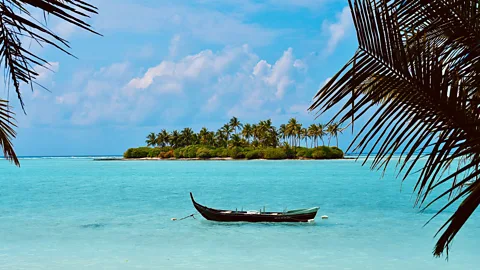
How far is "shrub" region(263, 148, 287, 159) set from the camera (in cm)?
9669

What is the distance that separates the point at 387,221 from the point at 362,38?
23.5 m

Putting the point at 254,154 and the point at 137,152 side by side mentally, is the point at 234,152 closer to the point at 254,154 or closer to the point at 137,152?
the point at 254,154

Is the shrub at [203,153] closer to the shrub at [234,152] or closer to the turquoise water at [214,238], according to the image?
the shrub at [234,152]

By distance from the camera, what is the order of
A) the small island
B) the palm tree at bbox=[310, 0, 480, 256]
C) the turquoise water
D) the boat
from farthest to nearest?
the small island, the boat, the turquoise water, the palm tree at bbox=[310, 0, 480, 256]

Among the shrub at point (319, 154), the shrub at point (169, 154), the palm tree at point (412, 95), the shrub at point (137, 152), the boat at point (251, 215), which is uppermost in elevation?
the shrub at point (137, 152)

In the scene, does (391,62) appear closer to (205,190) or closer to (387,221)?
(387,221)

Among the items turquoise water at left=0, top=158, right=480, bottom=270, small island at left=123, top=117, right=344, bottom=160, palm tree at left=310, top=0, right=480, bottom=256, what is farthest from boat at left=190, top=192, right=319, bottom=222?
small island at left=123, top=117, right=344, bottom=160

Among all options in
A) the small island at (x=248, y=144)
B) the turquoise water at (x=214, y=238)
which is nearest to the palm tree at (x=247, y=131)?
the small island at (x=248, y=144)

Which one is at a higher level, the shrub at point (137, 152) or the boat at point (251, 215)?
the shrub at point (137, 152)

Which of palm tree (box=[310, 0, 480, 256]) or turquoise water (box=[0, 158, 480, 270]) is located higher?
palm tree (box=[310, 0, 480, 256])

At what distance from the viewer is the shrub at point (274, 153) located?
3807 inches

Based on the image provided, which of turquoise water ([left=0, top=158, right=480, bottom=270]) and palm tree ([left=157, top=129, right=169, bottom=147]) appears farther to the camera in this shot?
palm tree ([left=157, top=129, right=169, bottom=147])

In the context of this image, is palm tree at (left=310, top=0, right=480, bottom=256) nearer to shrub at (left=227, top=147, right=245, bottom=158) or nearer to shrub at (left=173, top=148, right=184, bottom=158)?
shrub at (left=227, top=147, right=245, bottom=158)

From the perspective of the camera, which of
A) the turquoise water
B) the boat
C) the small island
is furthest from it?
the small island
